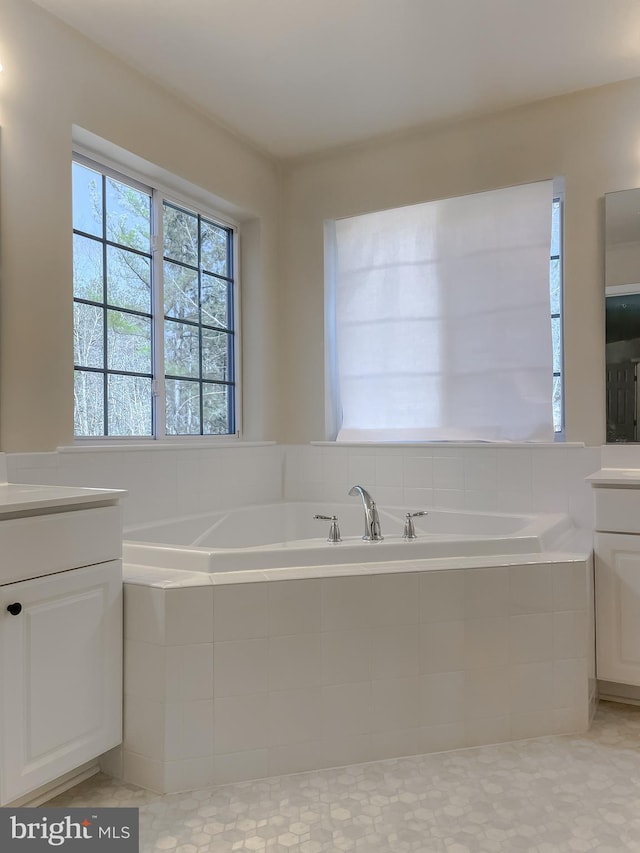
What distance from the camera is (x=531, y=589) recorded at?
6.74ft

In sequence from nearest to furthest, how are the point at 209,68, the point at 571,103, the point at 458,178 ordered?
1. the point at 209,68
2. the point at 571,103
3. the point at 458,178

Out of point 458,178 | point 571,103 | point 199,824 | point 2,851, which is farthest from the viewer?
point 458,178

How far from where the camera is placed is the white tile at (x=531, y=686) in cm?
202

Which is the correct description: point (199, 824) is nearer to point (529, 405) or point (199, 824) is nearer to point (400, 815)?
point (400, 815)

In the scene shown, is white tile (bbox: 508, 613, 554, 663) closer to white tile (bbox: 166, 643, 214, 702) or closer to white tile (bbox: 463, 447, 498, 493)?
white tile (bbox: 166, 643, 214, 702)

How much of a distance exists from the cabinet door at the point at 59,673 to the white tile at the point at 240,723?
0.28 m

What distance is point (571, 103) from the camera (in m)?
2.94

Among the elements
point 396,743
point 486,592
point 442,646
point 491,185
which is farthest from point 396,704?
point 491,185

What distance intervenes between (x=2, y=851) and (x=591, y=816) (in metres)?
1.38

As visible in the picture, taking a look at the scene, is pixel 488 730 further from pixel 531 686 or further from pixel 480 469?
pixel 480 469

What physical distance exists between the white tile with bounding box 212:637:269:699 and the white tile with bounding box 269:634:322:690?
0.07ft

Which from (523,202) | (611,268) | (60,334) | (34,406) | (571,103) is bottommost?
(34,406)

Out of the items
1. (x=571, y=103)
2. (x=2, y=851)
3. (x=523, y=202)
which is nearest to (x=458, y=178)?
(x=523, y=202)
